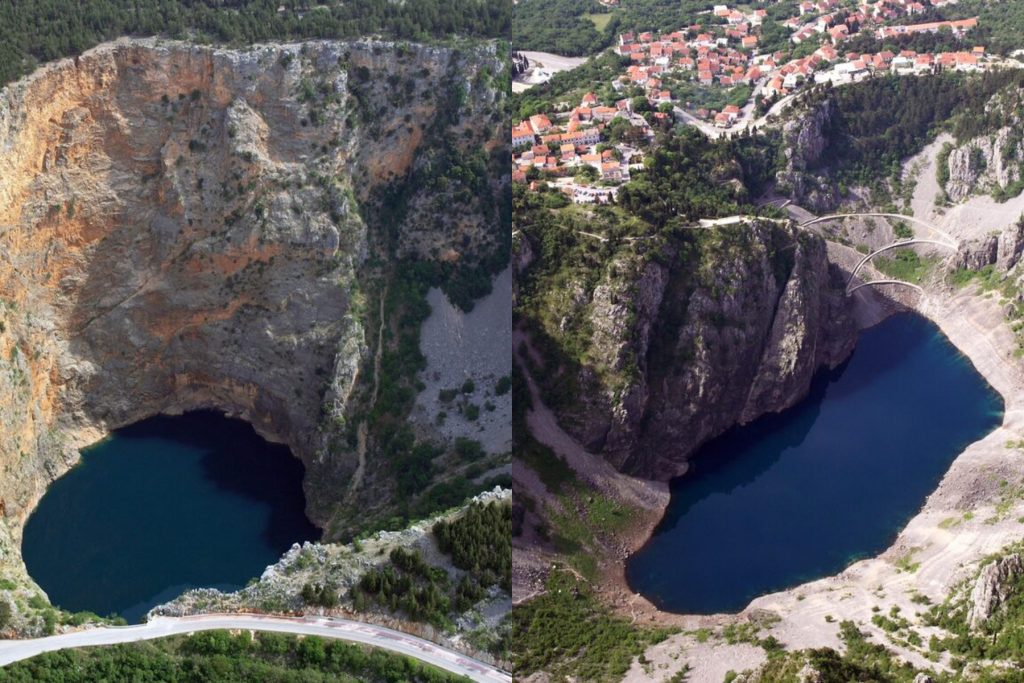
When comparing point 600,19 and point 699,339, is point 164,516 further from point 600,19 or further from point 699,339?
point 600,19

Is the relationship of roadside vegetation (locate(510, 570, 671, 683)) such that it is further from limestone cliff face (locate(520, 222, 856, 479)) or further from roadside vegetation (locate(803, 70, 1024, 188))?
roadside vegetation (locate(803, 70, 1024, 188))

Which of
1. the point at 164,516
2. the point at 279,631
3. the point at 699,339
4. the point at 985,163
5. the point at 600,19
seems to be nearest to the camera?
the point at 279,631

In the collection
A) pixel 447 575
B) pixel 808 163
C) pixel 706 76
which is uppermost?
pixel 706 76

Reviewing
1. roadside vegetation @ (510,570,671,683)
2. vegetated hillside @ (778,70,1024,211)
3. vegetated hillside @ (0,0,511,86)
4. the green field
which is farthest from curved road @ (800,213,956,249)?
roadside vegetation @ (510,570,671,683)

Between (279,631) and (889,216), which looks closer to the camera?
(279,631)

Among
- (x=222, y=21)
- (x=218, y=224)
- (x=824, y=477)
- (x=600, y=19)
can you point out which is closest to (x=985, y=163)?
(x=824, y=477)

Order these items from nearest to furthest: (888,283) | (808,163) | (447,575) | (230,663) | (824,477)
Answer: (230,663)
(447,575)
(824,477)
(888,283)
(808,163)
